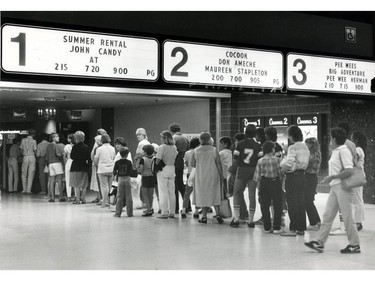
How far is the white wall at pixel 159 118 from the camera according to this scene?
17.6m

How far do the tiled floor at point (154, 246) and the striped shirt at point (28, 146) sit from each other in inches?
196

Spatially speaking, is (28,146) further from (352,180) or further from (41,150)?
(352,180)

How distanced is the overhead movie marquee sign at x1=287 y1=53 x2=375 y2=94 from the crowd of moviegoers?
2.46 feet

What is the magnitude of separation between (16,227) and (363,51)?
20.8ft

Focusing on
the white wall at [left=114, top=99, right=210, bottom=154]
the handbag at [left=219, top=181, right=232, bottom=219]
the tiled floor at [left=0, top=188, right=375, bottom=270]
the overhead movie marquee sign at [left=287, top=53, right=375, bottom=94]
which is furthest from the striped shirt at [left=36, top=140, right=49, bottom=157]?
the overhead movie marquee sign at [left=287, top=53, right=375, bottom=94]

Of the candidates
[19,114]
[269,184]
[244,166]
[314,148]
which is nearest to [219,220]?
[244,166]

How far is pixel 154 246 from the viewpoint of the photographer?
23.7ft

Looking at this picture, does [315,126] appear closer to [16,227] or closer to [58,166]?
[58,166]

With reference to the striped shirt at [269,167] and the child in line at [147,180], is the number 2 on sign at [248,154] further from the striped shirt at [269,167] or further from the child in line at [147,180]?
the child in line at [147,180]

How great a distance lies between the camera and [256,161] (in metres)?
8.99

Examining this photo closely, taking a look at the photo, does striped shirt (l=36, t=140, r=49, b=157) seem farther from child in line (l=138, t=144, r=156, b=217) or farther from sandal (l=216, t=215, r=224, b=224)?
sandal (l=216, t=215, r=224, b=224)

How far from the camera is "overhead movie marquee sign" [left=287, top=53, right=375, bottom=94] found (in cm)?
830

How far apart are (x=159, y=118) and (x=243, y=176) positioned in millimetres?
10986

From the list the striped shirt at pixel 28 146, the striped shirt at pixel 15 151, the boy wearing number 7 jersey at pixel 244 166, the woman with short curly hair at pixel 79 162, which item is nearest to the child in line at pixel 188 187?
the boy wearing number 7 jersey at pixel 244 166
